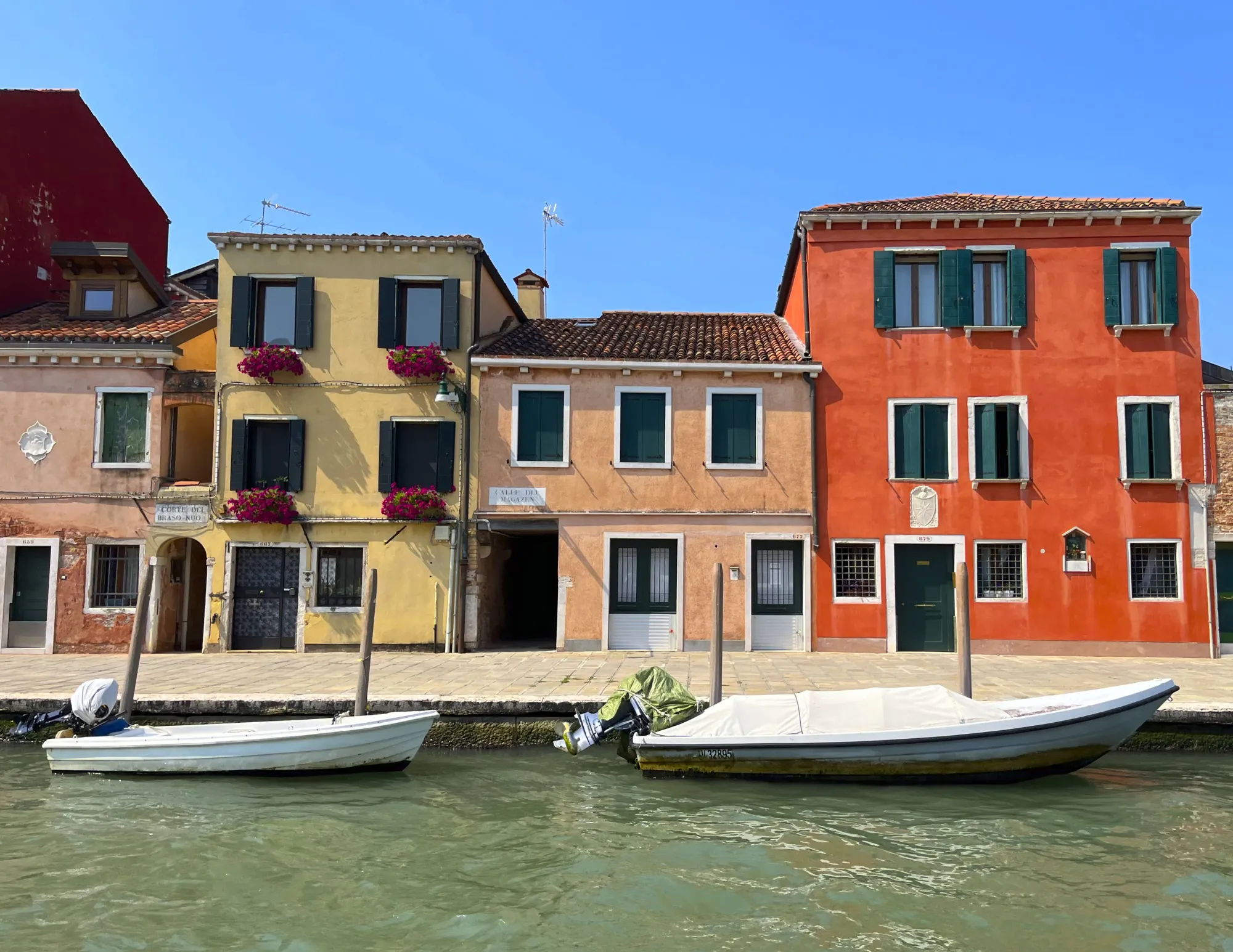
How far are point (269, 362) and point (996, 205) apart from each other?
1407 centimetres

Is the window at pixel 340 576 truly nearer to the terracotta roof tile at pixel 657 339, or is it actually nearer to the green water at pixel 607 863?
the terracotta roof tile at pixel 657 339

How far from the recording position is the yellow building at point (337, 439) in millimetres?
17031

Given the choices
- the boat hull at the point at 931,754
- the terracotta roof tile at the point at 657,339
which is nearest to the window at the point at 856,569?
the terracotta roof tile at the point at 657,339

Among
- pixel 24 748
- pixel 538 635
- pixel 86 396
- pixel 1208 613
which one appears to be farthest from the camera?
pixel 538 635

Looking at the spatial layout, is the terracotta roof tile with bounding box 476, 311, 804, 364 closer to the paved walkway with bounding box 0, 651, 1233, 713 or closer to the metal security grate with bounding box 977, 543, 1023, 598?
the metal security grate with bounding box 977, 543, 1023, 598

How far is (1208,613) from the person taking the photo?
16.5 metres

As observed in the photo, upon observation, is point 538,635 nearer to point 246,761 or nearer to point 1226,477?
point 246,761

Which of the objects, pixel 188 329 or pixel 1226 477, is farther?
pixel 188 329

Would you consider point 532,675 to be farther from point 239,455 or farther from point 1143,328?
point 1143,328

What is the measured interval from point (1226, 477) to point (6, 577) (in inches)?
892

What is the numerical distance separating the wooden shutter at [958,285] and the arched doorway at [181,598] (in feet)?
49.9

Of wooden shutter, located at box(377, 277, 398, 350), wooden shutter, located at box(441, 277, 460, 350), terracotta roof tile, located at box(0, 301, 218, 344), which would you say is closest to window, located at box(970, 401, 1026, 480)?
wooden shutter, located at box(441, 277, 460, 350)

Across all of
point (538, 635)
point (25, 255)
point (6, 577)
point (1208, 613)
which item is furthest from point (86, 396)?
point (1208, 613)

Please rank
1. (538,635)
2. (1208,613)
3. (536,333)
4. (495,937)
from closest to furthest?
(495,937)
(1208,613)
(536,333)
(538,635)
